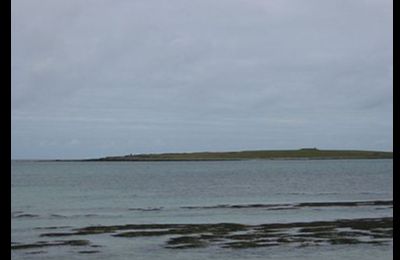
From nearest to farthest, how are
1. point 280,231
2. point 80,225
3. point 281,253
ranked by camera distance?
point 281,253
point 280,231
point 80,225

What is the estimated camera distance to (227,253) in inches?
682

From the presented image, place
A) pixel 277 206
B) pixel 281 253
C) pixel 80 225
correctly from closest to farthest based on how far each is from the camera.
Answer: pixel 281 253, pixel 80 225, pixel 277 206

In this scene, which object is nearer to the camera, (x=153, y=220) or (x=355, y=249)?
(x=355, y=249)

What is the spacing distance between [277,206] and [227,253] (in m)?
19.2

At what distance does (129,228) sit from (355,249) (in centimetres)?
1005

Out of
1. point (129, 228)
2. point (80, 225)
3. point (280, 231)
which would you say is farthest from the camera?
point (80, 225)

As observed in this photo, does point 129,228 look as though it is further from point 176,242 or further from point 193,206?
point 193,206

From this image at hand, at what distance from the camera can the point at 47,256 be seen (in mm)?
17531
